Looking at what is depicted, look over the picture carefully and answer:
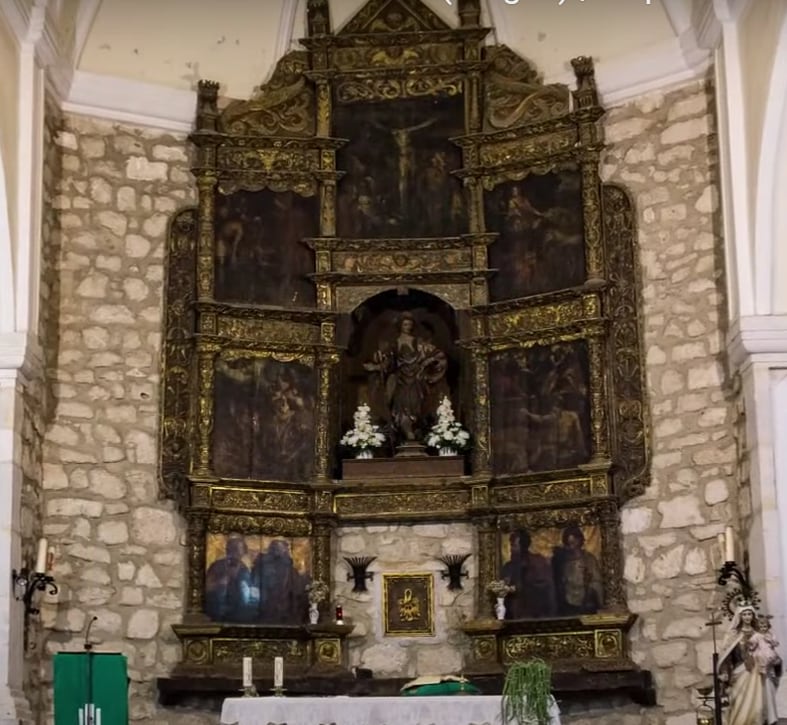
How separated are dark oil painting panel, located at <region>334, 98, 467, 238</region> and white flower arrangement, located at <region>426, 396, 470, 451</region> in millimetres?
1498

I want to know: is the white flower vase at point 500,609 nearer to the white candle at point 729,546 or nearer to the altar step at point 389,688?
the altar step at point 389,688

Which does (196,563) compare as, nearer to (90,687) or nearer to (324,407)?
(324,407)

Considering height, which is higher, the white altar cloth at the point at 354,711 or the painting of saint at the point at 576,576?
the painting of saint at the point at 576,576

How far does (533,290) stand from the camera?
12.4 meters

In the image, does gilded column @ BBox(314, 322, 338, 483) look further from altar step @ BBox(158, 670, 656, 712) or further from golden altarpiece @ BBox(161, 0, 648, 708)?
altar step @ BBox(158, 670, 656, 712)

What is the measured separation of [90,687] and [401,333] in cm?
392

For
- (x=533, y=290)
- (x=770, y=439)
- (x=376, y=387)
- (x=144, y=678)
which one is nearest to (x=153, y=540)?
(x=144, y=678)

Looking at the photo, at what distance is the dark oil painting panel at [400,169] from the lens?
12.8 m

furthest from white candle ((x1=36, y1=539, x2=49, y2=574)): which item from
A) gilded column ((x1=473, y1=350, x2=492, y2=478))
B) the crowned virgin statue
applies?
the crowned virgin statue

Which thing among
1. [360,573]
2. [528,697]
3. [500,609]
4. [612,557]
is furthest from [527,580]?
[528,697]

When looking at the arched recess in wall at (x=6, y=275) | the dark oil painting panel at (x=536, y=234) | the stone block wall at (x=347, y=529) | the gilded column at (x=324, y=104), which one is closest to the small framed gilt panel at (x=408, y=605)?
the stone block wall at (x=347, y=529)

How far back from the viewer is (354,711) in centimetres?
982

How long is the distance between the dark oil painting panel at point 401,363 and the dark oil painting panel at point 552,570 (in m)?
1.22

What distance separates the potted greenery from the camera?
8922mm
